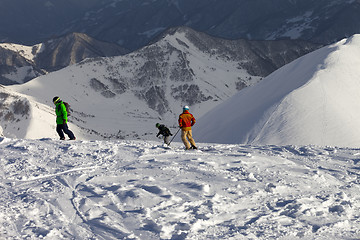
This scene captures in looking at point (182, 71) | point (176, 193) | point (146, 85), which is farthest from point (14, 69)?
point (176, 193)

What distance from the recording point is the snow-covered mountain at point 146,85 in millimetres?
76062

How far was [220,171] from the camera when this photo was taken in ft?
37.1

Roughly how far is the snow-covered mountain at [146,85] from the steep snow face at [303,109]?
39481 millimetres

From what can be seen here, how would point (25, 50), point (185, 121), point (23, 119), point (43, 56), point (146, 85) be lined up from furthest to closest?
point (43, 56)
point (25, 50)
point (146, 85)
point (23, 119)
point (185, 121)

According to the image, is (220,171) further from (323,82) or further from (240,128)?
(323,82)

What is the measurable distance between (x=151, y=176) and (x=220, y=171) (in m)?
1.81

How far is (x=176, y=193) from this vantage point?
9750 mm

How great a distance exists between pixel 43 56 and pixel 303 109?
17328 centimetres

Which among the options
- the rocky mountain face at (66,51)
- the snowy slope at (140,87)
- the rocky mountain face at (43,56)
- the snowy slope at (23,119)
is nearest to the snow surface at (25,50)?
the rocky mountain face at (43,56)

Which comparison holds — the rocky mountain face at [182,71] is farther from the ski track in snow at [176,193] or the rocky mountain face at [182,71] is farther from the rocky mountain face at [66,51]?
the rocky mountain face at [66,51]

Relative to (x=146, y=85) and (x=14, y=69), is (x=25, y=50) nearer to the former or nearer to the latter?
(x=14, y=69)

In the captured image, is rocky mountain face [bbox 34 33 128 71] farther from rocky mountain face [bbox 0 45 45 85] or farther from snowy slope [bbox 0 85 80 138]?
snowy slope [bbox 0 85 80 138]

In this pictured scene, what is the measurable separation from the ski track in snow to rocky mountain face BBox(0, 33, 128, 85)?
450 ft

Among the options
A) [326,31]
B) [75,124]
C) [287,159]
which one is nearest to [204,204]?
[287,159]
